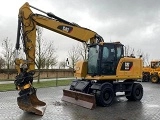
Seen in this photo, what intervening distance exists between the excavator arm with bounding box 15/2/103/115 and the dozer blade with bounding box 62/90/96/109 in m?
1.69

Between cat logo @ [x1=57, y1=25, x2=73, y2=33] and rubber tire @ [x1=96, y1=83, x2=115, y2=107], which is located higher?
cat logo @ [x1=57, y1=25, x2=73, y2=33]

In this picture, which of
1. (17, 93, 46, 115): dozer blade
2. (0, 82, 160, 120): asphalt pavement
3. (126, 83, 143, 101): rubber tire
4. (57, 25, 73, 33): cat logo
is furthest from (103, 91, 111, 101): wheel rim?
(57, 25, 73, 33): cat logo

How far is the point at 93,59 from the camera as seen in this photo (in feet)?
41.9

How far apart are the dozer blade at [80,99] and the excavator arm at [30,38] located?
169cm

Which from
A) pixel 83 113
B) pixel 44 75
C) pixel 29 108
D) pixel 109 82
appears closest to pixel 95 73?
pixel 109 82

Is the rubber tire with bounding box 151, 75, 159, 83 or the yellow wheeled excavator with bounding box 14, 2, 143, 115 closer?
the yellow wheeled excavator with bounding box 14, 2, 143, 115

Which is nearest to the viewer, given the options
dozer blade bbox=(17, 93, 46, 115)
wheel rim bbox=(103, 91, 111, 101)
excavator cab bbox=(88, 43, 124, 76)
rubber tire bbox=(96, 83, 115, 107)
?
dozer blade bbox=(17, 93, 46, 115)

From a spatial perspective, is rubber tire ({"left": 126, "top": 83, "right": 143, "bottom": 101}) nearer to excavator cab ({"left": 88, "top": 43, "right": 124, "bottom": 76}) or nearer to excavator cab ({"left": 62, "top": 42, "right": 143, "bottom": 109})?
excavator cab ({"left": 62, "top": 42, "right": 143, "bottom": 109})

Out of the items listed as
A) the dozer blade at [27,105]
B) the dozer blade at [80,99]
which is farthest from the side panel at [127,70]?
the dozer blade at [27,105]

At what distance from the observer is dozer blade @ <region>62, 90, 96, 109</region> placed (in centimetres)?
1129

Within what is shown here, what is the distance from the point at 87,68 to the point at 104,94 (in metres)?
1.76

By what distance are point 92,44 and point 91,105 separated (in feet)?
10.3

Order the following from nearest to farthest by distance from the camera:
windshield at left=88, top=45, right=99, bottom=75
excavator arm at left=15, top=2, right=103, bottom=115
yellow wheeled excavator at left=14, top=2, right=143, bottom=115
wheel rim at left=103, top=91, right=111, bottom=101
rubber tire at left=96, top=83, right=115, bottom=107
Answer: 1. excavator arm at left=15, top=2, right=103, bottom=115
2. yellow wheeled excavator at left=14, top=2, right=143, bottom=115
3. rubber tire at left=96, top=83, right=115, bottom=107
4. wheel rim at left=103, top=91, right=111, bottom=101
5. windshield at left=88, top=45, right=99, bottom=75

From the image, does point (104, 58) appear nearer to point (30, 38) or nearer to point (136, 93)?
point (136, 93)
